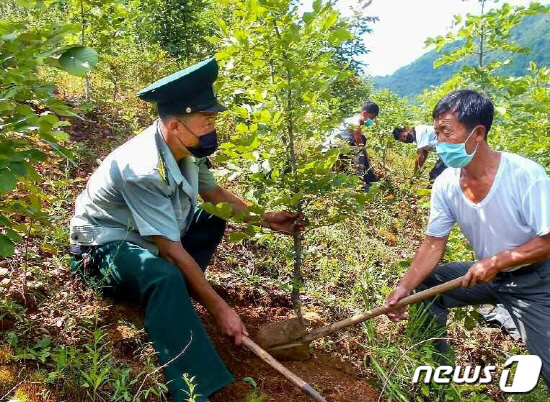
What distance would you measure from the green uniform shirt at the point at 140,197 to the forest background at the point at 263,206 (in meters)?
0.19

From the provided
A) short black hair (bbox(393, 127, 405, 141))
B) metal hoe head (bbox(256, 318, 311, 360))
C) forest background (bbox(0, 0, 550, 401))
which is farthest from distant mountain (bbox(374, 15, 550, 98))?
metal hoe head (bbox(256, 318, 311, 360))

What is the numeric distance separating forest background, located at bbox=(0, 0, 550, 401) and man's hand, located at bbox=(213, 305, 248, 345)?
0.26 m

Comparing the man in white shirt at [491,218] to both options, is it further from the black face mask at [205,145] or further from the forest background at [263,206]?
the black face mask at [205,145]

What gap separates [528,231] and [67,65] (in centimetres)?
231

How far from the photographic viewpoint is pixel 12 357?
218cm

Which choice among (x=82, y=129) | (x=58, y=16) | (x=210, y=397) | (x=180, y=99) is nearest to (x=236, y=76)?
(x=180, y=99)

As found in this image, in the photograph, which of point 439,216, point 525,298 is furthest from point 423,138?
point 525,298

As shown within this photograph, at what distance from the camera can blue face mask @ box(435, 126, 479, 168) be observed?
274cm

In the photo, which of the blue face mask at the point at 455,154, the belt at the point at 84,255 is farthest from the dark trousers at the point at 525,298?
the belt at the point at 84,255

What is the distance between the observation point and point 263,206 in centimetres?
281

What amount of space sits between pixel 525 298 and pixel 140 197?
81.9 inches

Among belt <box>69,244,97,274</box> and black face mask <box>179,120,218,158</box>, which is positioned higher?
black face mask <box>179,120,218,158</box>

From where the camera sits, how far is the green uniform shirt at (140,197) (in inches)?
98.0

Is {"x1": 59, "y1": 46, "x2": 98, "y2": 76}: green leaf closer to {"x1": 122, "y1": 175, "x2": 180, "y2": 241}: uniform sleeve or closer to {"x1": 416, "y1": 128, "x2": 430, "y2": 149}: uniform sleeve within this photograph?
{"x1": 122, "y1": 175, "x2": 180, "y2": 241}: uniform sleeve
